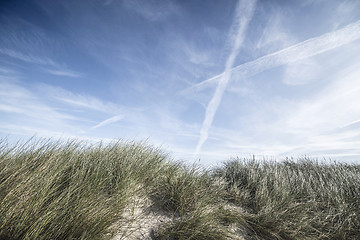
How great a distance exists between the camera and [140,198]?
3094mm

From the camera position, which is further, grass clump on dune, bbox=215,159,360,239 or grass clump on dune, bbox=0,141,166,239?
grass clump on dune, bbox=215,159,360,239

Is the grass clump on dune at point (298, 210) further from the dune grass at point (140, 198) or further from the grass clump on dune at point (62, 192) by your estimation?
the grass clump on dune at point (62, 192)

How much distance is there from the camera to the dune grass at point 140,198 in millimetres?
2051

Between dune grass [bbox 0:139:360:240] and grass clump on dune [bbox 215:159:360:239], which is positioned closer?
dune grass [bbox 0:139:360:240]

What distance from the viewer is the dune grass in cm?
205

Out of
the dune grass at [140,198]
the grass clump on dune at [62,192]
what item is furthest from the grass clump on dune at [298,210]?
the grass clump on dune at [62,192]

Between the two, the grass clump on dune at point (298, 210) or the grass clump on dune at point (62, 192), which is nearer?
the grass clump on dune at point (62, 192)

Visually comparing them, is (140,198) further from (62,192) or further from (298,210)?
(298,210)

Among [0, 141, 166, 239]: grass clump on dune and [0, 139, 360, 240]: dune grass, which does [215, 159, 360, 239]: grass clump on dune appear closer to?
[0, 139, 360, 240]: dune grass

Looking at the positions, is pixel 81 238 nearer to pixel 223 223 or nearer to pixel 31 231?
pixel 31 231

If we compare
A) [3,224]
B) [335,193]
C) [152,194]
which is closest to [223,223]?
[152,194]

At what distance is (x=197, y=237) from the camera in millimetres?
2582

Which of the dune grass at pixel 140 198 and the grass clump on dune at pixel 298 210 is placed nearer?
the dune grass at pixel 140 198

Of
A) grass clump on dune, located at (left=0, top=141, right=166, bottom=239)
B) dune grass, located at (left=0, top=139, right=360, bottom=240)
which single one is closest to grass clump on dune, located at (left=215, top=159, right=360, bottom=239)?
dune grass, located at (left=0, top=139, right=360, bottom=240)
